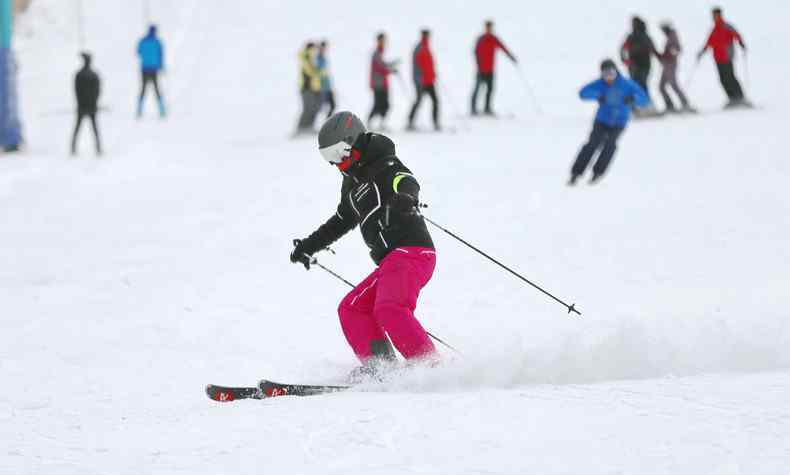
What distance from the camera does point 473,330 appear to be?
7.37 m

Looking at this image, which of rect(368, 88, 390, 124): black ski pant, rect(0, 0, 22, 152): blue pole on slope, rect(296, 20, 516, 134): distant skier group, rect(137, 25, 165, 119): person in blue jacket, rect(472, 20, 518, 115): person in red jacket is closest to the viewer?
rect(0, 0, 22, 152): blue pole on slope

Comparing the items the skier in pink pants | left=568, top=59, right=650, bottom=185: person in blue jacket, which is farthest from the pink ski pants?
left=568, top=59, right=650, bottom=185: person in blue jacket

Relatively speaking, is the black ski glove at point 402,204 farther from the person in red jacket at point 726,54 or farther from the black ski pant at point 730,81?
the black ski pant at point 730,81

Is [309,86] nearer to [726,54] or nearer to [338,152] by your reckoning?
[726,54]

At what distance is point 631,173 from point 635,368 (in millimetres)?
7858

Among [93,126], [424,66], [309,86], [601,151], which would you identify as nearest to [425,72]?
[424,66]

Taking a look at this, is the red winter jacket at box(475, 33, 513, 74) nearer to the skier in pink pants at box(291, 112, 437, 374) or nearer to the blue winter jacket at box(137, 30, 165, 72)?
the blue winter jacket at box(137, 30, 165, 72)

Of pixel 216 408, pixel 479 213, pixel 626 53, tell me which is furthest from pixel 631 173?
pixel 216 408

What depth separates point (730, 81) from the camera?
1736 cm

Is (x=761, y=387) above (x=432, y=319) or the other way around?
above

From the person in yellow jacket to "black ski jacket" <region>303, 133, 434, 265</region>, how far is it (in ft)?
39.9

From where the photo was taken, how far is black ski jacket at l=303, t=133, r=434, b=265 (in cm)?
555

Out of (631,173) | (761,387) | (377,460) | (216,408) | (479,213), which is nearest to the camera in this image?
(377,460)

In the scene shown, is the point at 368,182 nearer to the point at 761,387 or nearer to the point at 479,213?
the point at 761,387
